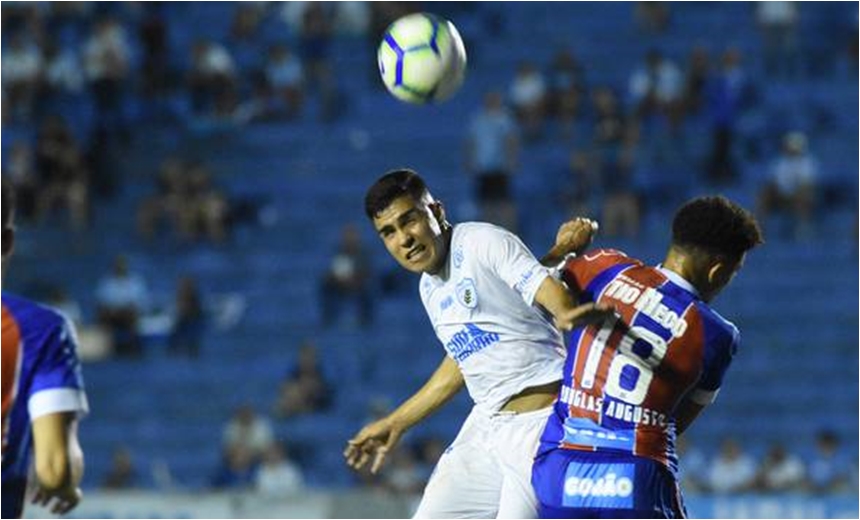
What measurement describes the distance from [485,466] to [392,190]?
3.70 ft

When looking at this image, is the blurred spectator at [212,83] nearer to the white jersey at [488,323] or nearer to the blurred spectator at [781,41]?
the blurred spectator at [781,41]

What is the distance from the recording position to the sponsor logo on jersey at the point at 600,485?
6.21 m

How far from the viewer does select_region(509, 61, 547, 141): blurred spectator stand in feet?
66.1

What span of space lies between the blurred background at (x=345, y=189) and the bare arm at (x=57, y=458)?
11.1 m

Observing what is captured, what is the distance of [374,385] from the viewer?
18.3m

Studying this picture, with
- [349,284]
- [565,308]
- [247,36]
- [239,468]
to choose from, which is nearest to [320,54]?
[247,36]

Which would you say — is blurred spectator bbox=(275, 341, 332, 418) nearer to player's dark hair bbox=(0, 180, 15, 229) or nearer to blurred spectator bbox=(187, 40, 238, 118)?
blurred spectator bbox=(187, 40, 238, 118)

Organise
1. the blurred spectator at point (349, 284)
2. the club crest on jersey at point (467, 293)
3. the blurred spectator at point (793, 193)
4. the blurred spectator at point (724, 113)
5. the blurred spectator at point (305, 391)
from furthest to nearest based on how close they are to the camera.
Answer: the blurred spectator at point (724, 113)
the blurred spectator at point (793, 193)
the blurred spectator at point (349, 284)
the blurred spectator at point (305, 391)
the club crest on jersey at point (467, 293)

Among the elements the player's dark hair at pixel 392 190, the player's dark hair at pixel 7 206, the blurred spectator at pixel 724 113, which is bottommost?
the player's dark hair at pixel 7 206

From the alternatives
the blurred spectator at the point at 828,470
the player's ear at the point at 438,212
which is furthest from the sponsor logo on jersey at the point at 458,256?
the blurred spectator at the point at 828,470

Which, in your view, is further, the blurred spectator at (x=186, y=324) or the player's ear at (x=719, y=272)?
the blurred spectator at (x=186, y=324)

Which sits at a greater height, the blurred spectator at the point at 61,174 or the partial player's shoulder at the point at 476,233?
the blurred spectator at the point at 61,174

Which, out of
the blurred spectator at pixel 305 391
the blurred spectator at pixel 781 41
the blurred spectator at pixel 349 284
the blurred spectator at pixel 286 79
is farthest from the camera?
the blurred spectator at pixel 286 79

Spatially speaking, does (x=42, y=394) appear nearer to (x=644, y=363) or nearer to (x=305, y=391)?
(x=644, y=363)
